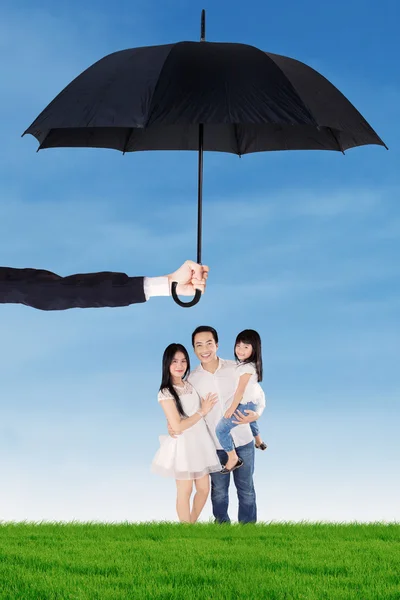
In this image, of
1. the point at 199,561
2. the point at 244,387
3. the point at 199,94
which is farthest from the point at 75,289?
the point at 244,387

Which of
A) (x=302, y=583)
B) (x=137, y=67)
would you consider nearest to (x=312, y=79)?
(x=137, y=67)

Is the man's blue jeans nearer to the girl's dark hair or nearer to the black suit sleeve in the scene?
the girl's dark hair

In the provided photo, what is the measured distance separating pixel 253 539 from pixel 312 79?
3.79m

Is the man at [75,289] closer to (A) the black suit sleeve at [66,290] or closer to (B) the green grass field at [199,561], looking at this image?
(A) the black suit sleeve at [66,290]

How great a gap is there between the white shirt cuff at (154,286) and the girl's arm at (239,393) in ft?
9.20

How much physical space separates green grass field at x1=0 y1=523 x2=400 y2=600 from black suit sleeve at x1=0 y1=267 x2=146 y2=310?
73.4 inches

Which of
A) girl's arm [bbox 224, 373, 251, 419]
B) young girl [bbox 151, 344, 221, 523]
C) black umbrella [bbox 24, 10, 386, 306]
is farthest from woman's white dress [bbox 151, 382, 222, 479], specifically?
black umbrella [bbox 24, 10, 386, 306]

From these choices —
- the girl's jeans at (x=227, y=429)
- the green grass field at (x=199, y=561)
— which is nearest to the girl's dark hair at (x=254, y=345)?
the girl's jeans at (x=227, y=429)

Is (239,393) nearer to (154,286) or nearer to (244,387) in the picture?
(244,387)

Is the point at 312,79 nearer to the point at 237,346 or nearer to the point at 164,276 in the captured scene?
the point at 164,276

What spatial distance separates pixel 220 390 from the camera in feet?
25.9

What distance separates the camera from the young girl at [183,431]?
7.70 m

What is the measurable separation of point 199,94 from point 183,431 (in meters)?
3.40

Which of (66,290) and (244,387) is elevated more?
(66,290)
